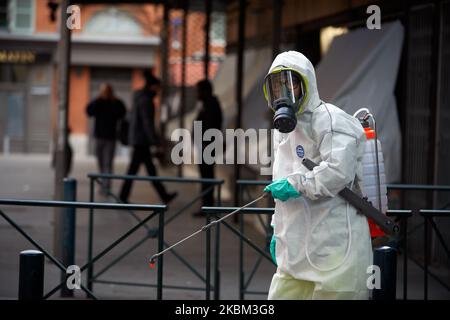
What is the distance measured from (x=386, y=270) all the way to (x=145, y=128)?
32.0 ft

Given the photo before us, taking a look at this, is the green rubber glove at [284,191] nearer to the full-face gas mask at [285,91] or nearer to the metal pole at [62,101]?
the full-face gas mask at [285,91]

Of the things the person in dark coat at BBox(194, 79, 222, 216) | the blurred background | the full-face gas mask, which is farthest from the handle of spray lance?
the person in dark coat at BBox(194, 79, 222, 216)

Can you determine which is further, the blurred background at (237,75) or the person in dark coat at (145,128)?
the person in dark coat at (145,128)

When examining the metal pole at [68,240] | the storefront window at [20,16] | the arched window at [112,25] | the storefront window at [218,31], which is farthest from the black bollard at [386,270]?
the arched window at [112,25]

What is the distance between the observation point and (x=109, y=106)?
16.8 metres

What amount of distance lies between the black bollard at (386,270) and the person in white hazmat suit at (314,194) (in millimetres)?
93

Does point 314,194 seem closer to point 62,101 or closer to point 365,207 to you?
point 365,207

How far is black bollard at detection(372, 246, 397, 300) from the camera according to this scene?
5129 millimetres

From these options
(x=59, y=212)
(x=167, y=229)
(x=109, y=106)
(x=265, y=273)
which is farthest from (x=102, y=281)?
(x=109, y=106)

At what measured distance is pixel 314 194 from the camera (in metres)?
5.10

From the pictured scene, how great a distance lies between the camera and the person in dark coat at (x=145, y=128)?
14.7 m

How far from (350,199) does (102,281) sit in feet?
13.2
